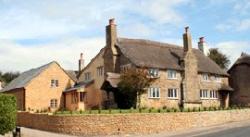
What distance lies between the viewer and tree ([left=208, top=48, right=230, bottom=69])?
8906 cm

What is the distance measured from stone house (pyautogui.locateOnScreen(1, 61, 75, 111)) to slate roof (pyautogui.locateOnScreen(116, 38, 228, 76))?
11.4 meters

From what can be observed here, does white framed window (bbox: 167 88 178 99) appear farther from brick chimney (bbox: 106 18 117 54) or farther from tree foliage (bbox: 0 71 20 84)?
tree foliage (bbox: 0 71 20 84)

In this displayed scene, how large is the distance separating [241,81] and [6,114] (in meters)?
45.8

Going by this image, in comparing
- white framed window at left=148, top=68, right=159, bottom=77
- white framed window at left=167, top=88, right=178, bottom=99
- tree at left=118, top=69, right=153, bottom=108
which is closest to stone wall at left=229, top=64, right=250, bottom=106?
white framed window at left=167, top=88, right=178, bottom=99

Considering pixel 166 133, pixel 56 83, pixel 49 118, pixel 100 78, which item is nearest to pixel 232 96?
pixel 100 78

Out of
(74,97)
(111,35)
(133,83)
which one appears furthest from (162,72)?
(74,97)

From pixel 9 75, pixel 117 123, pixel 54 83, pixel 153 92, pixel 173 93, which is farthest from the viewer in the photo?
pixel 9 75

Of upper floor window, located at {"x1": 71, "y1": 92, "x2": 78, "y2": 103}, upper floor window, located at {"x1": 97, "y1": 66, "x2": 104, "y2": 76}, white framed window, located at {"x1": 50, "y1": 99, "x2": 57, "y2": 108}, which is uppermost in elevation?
upper floor window, located at {"x1": 97, "y1": 66, "x2": 104, "y2": 76}

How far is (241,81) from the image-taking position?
7144cm

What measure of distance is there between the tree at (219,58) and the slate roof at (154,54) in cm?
2149

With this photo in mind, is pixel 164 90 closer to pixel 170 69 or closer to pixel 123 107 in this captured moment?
pixel 170 69

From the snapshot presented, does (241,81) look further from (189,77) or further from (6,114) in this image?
(6,114)

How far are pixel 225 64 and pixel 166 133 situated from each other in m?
52.5

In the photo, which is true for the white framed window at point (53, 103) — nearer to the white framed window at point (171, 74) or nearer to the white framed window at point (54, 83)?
the white framed window at point (54, 83)
